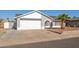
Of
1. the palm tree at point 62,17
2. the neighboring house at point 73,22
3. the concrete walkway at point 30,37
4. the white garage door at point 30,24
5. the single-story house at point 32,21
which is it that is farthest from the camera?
Answer: the white garage door at point 30,24

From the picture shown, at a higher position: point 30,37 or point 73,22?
point 73,22

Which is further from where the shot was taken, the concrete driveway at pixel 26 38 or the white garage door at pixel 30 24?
the white garage door at pixel 30 24

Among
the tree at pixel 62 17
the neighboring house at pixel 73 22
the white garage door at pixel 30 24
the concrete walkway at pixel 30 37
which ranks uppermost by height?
the tree at pixel 62 17

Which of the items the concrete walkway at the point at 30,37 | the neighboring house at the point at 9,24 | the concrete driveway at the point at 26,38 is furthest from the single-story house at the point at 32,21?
the concrete driveway at the point at 26,38

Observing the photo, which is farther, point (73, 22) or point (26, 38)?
point (73, 22)

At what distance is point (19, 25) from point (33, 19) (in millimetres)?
1879

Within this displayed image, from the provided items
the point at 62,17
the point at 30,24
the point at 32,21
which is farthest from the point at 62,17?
the point at 32,21

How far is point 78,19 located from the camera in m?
17.4

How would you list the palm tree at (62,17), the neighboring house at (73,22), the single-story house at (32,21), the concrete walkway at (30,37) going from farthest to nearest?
1. the single-story house at (32,21)
2. the neighboring house at (73,22)
3. the palm tree at (62,17)
4. the concrete walkway at (30,37)

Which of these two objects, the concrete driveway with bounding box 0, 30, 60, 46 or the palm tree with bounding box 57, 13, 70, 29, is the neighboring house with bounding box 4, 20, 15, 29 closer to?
the concrete driveway with bounding box 0, 30, 60, 46

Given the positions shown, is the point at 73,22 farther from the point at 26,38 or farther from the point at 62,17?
the point at 26,38

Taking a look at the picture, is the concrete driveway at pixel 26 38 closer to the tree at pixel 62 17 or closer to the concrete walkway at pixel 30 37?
the concrete walkway at pixel 30 37

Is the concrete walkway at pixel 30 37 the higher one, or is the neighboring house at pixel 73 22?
the neighboring house at pixel 73 22
